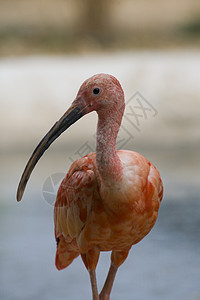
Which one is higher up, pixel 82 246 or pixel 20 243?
pixel 82 246

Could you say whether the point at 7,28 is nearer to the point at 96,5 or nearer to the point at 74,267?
the point at 96,5

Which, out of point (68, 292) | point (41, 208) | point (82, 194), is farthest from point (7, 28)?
point (82, 194)

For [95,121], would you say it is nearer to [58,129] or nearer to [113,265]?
[113,265]

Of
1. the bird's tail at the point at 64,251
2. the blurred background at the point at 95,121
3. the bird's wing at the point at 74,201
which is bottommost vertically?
the blurred background at the point at 95,121

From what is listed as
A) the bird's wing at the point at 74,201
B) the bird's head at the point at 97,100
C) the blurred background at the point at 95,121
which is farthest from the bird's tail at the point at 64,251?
the bird's head at the point at 97,100

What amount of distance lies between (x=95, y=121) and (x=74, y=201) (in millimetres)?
2136

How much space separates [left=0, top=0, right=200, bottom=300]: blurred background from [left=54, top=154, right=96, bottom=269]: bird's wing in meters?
0.16

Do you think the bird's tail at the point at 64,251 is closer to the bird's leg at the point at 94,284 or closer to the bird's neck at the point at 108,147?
the bird's leg at the point at 94,284

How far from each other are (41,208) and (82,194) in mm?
1547

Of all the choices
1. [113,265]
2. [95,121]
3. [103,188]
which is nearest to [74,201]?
[103,188]

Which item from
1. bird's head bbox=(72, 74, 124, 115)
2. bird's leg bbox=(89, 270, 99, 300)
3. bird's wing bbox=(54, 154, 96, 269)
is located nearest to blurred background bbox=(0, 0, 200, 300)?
bird's wing bbox=(54, 154, 96, 269)

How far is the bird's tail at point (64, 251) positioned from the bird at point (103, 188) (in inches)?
0.7

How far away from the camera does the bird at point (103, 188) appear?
3.96ft

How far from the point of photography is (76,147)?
3209 millimetres
